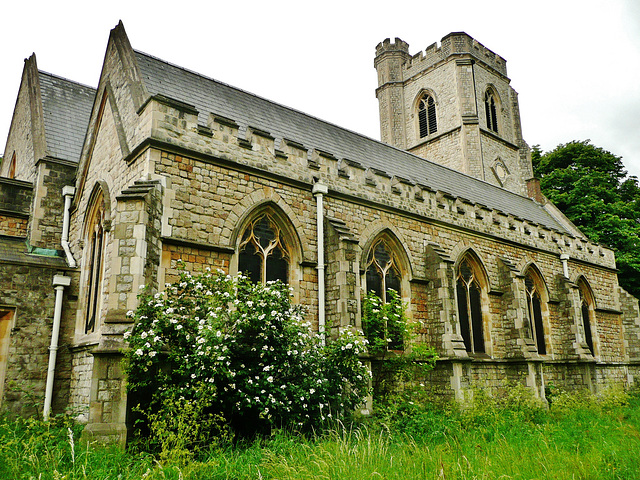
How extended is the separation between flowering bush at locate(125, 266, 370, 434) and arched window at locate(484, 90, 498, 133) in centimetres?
2424

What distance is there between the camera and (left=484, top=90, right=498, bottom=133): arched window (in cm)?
2938

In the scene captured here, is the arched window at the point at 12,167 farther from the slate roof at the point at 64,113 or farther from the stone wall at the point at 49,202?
the stone wall at the point at 49,202

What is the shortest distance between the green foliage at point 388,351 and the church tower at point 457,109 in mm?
16460

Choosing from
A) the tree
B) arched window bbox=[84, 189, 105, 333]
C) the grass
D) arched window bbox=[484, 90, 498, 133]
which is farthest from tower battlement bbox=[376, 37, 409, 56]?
the grass

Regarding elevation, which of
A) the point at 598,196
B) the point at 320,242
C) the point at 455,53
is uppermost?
the point at 455,53

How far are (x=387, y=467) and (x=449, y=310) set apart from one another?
7718 millimetres

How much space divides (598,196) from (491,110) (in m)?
7.76

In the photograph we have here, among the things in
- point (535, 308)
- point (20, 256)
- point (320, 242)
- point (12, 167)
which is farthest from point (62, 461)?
point (535, 308)

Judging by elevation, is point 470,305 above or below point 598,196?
below

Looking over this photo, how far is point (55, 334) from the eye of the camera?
33.1ft

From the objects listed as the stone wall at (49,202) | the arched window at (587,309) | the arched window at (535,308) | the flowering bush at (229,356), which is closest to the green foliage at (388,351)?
the flowering bush at (229,356)

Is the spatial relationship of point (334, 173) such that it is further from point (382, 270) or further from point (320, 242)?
point (382, 270)

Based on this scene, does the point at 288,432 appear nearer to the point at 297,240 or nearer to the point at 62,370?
the point at 297,240

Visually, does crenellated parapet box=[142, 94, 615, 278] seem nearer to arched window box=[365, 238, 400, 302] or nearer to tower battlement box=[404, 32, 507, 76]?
arched window box=[365, 238, 400, 302]
